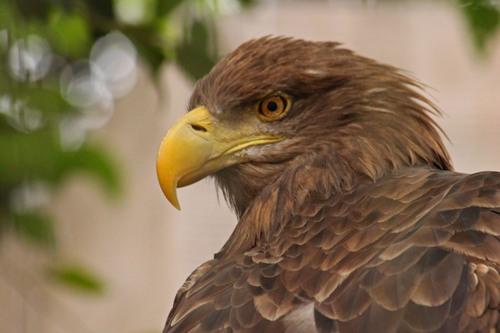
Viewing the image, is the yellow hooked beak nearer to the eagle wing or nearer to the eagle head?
the eagle head

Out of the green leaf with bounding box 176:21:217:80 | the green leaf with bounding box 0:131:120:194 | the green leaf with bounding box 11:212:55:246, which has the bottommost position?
the green leaf with bounding box 11:212:55:246

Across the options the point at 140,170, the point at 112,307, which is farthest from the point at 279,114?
the point at 112,307

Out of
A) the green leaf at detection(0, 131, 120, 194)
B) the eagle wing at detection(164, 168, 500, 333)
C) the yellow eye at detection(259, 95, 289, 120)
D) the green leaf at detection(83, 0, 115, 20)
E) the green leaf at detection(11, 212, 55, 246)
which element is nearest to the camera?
the eagle wing at detection(164, 168, 500, 333)

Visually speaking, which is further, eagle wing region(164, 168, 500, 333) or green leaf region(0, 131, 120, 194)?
green leaf region(0, 131, 120, 194)

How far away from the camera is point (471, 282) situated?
1.38 meters

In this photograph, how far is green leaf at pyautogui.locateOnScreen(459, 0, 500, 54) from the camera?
1.41m

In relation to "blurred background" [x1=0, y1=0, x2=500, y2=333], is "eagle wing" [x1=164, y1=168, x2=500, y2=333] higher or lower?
lower

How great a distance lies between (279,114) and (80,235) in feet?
10.2

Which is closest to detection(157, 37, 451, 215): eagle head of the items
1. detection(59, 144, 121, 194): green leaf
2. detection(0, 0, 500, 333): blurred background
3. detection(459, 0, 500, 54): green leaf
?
detection(0, 0, 500, 333): blurred background

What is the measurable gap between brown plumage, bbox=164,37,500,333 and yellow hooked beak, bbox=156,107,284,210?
3 cm

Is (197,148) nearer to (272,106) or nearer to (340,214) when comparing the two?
(272,106)

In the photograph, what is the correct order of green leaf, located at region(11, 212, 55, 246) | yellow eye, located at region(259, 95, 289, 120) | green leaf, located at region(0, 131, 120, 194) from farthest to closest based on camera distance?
yellow eye, located at region(259, 95, 289, 120), green leaf, located at region(11, 212, 55, 246), green leaf, located at region(0, 131, 120, 194)

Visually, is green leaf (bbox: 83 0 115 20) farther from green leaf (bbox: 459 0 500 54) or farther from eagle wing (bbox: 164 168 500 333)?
green leaf (bbox: 459 0 500 54)

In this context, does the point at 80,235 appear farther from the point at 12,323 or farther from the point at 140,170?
the point at 12,323
